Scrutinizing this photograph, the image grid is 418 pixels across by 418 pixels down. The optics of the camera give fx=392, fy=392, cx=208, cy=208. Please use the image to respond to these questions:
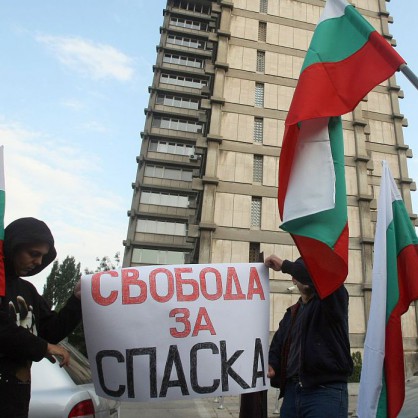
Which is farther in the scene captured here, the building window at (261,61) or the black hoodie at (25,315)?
the building window at (261,61)

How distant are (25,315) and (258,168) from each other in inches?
827

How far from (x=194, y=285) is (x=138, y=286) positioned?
0.42m

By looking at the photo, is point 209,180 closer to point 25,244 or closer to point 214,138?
point 214,138

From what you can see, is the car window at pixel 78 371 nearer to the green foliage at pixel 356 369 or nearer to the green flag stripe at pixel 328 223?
the green flag stripe at pixel 328 223

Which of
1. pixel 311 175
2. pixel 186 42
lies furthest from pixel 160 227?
pixel 311 175

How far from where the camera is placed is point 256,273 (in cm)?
306

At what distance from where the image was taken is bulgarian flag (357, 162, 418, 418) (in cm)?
279

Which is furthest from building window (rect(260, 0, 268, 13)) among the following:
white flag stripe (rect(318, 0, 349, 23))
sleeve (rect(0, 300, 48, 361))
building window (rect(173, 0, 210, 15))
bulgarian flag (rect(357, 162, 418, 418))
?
sleeve (rect(0, 300, 48, 361))

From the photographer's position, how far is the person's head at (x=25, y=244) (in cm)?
214

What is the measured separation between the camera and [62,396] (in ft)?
8.76

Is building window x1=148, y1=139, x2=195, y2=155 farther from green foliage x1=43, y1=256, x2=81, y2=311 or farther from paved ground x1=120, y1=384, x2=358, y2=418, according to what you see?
paved ground x1=120, y1=384, x2=358, y2=418

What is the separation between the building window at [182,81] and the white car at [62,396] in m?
44.8

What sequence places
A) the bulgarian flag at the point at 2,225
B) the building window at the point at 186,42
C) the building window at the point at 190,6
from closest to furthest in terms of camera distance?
the bulgarian flag at the point at 2,225 → the building window at the point at 186,42 → the building window at the point at 190,6

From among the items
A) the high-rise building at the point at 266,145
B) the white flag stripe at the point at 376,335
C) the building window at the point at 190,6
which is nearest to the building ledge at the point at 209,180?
the high-rise building at the point at 266,145
